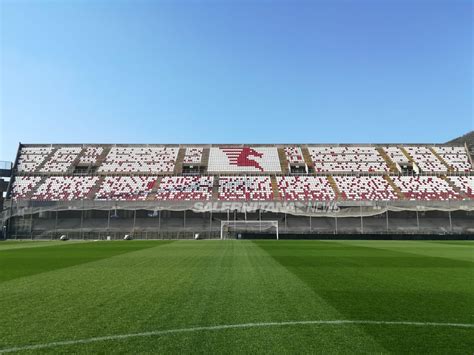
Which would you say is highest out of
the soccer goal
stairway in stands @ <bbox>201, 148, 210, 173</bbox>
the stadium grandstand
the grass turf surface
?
stairway in stands @ <bbox>201, 148, 210, 173</bbox>

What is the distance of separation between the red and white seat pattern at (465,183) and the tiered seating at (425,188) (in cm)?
141

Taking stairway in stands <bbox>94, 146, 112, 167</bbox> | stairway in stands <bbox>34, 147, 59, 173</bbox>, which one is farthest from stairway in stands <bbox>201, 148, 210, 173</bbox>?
stairway in stands <bbox>34, 147, 59, 173</bbox>

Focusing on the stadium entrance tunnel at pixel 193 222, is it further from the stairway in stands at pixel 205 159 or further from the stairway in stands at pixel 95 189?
the stairway in stands at pixel 205 159

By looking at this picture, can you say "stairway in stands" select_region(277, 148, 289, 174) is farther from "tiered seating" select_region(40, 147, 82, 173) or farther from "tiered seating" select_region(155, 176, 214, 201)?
"tiered seating" select_region(40, 147, 82, 173)

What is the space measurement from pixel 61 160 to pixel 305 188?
38403 millimetres

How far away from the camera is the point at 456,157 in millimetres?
59750

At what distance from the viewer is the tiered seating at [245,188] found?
50.4m

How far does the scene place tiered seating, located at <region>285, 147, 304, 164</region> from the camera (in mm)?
60438

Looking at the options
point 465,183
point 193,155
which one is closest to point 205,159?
point 193,155

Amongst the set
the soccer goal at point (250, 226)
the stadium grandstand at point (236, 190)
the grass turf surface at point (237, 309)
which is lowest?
the grass turf surface at point (237, 309)

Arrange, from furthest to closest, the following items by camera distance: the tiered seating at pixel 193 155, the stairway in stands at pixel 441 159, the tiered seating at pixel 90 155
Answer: the tiered seating at pixel 193 155 < the tiered seating at pixel 90 155 < the stairway in stands at pixel 441 159

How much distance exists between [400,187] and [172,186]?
31.7 m

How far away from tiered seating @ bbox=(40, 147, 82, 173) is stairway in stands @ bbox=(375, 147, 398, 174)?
162 feet

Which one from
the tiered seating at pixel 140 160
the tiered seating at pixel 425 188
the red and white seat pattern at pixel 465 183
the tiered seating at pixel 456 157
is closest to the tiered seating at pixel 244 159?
the tiered seating at pixel 140 160
